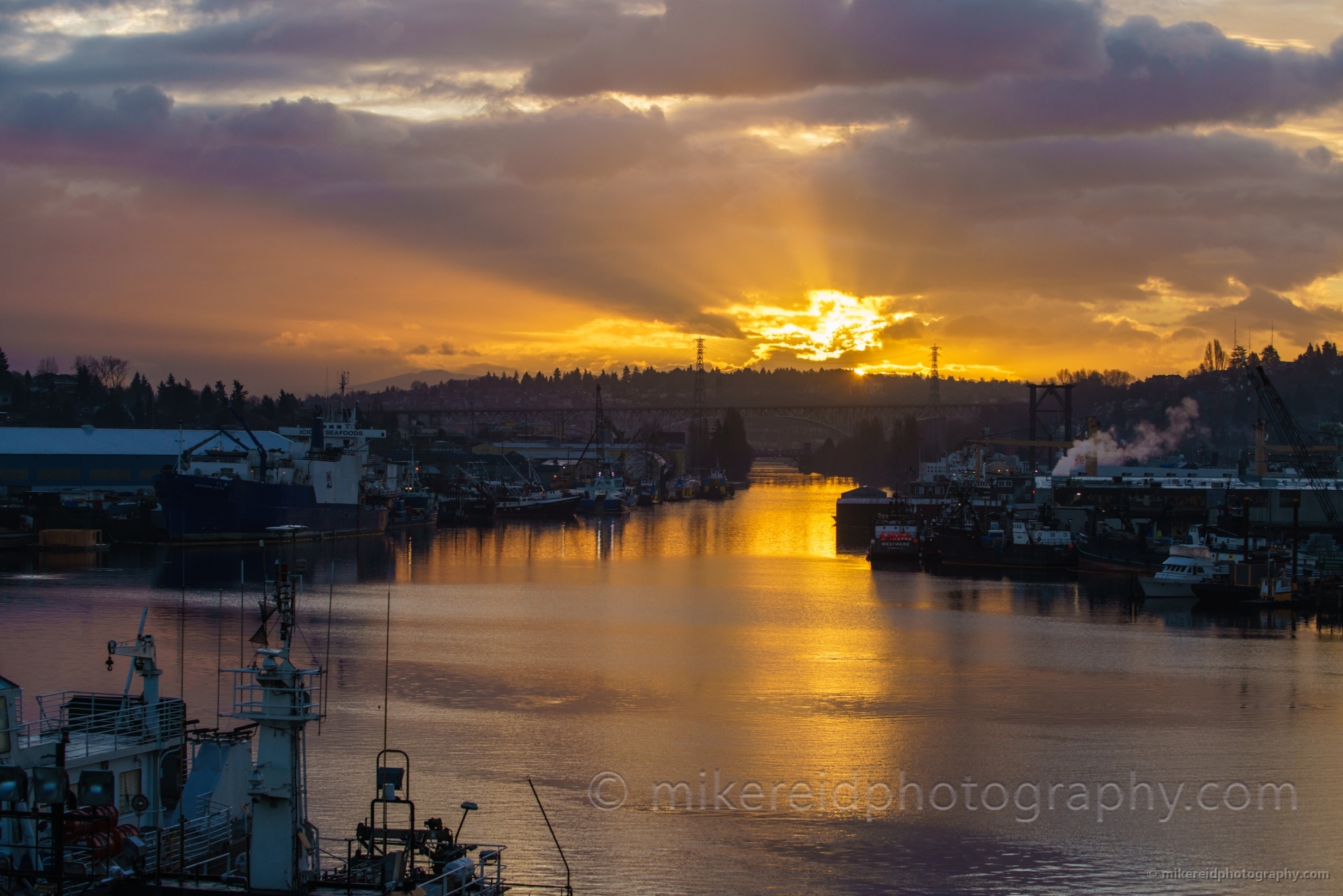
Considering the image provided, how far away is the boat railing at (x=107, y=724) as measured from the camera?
1028cm

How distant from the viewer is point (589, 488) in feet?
293

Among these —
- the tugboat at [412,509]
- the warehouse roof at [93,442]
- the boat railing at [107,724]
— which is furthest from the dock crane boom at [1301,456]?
the warehouse roof at [93,442]

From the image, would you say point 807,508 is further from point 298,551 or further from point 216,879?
point 216,879

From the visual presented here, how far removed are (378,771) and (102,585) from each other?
2999cm

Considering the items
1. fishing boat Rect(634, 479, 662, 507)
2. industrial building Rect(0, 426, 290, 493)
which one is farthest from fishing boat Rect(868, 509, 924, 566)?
fishing boat Rect(634, 479, 662, 507)

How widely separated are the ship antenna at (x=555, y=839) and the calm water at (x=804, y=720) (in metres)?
0.13

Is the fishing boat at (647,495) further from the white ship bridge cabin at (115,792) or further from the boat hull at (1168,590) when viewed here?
the white ship bridge cabin at (115,792)

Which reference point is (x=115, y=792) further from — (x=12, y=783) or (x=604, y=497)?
(x=604, y=497)

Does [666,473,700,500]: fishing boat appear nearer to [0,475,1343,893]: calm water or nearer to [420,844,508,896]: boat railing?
[0,475,1343,893]: calm water

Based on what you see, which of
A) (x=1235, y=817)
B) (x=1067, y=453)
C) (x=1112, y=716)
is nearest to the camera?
(x=1235, y=817)

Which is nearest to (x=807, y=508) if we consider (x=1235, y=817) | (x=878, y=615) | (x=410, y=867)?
(x=878, y=615)

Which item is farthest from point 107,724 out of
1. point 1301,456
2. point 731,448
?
point 731,448

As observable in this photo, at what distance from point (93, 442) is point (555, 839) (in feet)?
208

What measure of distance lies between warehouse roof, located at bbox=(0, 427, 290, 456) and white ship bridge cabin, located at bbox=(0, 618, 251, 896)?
180 feet
